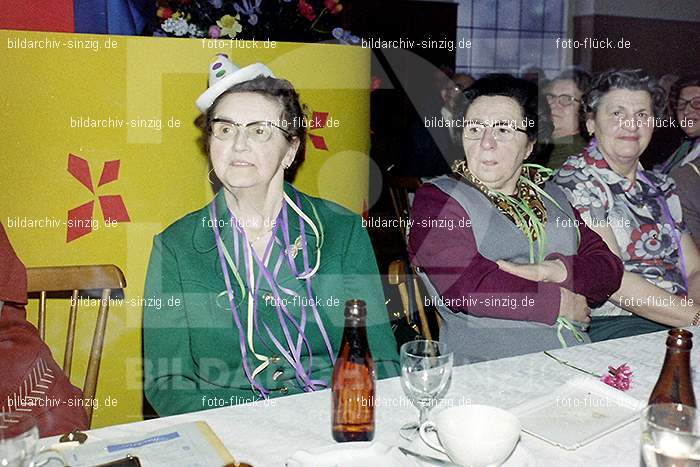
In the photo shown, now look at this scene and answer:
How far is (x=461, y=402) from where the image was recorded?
3.97ft

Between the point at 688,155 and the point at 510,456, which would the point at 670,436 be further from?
the point at 688,155

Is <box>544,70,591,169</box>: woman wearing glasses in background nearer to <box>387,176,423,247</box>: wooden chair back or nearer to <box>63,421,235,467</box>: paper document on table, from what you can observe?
<box>387,176,423,247</box>: wooden chair back

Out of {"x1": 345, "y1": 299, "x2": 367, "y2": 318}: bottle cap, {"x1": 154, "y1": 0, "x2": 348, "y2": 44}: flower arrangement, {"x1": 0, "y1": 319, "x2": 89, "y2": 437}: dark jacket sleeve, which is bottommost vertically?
{"x1": 0, "y1": 319, "x2": 89, "y2": 437}: dark jacket sleeve

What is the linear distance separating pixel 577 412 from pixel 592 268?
938 mm

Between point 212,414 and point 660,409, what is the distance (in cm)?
66

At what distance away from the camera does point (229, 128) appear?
1.87 m

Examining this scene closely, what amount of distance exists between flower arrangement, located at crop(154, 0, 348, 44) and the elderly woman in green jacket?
0.55 feet

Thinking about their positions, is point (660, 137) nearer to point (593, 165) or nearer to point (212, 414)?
point (593, 165)

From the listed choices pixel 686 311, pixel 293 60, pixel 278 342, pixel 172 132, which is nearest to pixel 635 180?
pixel 686 311

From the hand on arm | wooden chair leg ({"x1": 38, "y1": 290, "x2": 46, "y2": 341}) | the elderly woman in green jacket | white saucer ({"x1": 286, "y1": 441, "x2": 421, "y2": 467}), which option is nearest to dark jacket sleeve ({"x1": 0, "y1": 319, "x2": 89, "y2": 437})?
wooden chair leg ({"x1": 38, "y1": 290, "x2": 46, "y2": 341})

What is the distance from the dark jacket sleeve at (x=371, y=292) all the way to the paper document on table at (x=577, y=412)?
52cm

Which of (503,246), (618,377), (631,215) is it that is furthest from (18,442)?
(631,215)

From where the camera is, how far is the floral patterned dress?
225cm

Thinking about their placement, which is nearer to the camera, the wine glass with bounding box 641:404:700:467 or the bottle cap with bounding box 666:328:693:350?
the wine glass with bounding box 641:404:700:467
